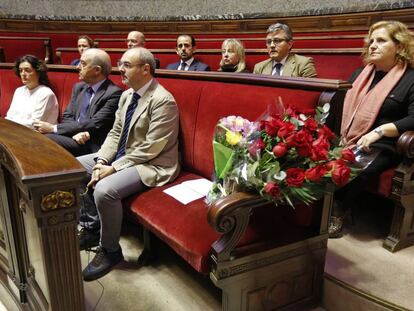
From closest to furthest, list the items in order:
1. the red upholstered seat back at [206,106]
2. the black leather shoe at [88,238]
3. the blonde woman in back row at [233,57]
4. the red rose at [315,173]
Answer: the red rose at [315,173] < the red upholstered seat back at [206,106] < the black leather shoe at [88,238] < the blonde woman in back row at [233,57]

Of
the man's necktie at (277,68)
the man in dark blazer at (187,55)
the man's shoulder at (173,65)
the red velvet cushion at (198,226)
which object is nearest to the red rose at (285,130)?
the red velvet cushion at (198,226)

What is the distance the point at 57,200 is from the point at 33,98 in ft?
4.02

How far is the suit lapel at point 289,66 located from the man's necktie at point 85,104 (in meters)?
0.87

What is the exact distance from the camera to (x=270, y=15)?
3043mm

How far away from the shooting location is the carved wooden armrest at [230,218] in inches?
29.3

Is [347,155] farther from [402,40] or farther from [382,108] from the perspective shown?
[402,40]

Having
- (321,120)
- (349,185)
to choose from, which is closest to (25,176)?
(321,120)

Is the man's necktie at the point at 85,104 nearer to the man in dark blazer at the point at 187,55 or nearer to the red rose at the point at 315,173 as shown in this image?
the man in dark blazer at the point at 187,55

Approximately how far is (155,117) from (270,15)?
2.23 m

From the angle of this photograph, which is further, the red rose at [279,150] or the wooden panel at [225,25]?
the wooden panel at [225,25]

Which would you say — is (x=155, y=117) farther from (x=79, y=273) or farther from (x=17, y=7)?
(x=17, y=7)

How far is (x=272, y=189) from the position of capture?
0.72 meters

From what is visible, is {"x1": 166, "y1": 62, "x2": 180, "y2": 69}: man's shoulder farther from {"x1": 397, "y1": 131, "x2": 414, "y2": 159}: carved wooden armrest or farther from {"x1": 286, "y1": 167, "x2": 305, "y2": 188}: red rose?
{"x1": 286, "y1": 167, "x2": 305, "y2": 188}: red rose

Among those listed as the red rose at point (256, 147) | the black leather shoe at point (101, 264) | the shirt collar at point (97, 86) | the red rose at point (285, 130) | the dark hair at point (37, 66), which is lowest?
the black leather shoe at point (101, 264)
